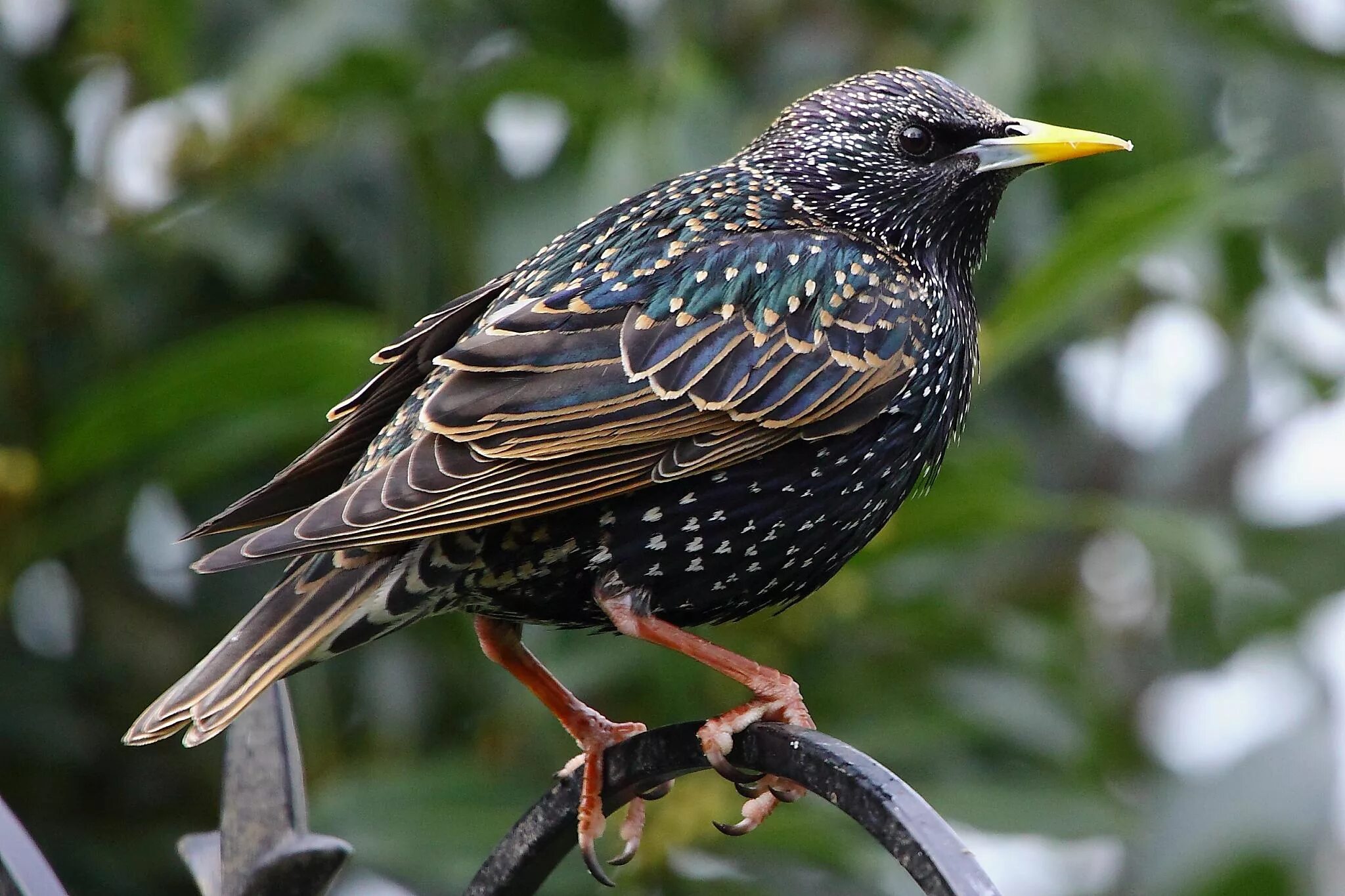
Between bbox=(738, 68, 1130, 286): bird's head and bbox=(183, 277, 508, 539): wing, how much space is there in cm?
56

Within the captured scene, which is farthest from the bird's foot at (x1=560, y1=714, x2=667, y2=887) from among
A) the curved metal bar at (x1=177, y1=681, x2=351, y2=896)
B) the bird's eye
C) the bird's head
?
the bird's eye

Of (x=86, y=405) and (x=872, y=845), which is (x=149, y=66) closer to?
(x=86, y=405)

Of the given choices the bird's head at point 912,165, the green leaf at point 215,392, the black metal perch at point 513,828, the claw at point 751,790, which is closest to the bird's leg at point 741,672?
the claw at point 751,790

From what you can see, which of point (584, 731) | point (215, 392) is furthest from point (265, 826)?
point (215, 392)

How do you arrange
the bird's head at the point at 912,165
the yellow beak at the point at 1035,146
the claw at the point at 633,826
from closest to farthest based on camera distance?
the yellow beak at the point at 1035,146 → the claw at the point at 633,826 → the bird's head at the point at 912,165

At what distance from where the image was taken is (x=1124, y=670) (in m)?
5.92

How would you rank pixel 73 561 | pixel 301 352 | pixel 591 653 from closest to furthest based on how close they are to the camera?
pixel 301 352
pixel 591 653
pixel 73 561

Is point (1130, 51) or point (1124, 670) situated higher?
point (1130, 51)

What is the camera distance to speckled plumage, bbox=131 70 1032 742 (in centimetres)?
271

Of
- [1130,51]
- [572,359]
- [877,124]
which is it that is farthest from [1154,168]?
[572,359]

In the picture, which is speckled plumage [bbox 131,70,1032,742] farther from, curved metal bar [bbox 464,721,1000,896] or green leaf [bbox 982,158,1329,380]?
green leaf [bbox 982,158,1329,380]

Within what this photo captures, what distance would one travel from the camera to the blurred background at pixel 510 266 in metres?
4.01

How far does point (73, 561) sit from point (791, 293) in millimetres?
2309

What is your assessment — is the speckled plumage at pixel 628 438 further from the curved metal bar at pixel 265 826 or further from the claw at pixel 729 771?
the claw at pixel 729 771
